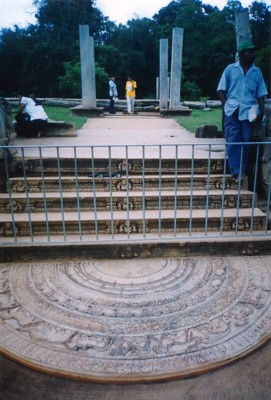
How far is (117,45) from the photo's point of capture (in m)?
34.1

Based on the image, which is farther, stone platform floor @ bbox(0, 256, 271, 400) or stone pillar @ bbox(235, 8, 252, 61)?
stone pillar @ bbox(235, 8, 252, 61)

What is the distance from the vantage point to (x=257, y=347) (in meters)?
2.27

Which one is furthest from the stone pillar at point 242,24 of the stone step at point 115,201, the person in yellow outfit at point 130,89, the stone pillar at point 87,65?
the person in yellow outfit at point 130,89

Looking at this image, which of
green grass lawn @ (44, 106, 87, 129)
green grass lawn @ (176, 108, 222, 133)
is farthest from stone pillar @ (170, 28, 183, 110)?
green grass lawn @ (44, 106, 87, 129)

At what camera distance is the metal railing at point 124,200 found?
139 inches

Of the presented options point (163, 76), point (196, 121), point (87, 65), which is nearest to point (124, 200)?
point (196, 121)

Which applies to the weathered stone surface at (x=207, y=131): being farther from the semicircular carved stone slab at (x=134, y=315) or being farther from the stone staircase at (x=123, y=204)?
the semicircular carved stone slab at (x=134, y=315)

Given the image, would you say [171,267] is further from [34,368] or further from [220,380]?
[34,368]

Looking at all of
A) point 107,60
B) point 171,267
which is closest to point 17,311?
point 171,267

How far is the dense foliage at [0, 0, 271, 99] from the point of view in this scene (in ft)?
101

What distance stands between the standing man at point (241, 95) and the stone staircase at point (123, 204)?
0.41m

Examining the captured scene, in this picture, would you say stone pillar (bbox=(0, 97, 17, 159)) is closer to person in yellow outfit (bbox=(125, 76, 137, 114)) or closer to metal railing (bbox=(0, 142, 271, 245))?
metal railing (bbox=(0, 142, 271, 245))

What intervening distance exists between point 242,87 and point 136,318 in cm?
301

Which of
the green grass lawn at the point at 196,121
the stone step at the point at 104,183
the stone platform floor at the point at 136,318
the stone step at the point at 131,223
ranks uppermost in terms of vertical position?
the green grass lawn at the point at 196,121
